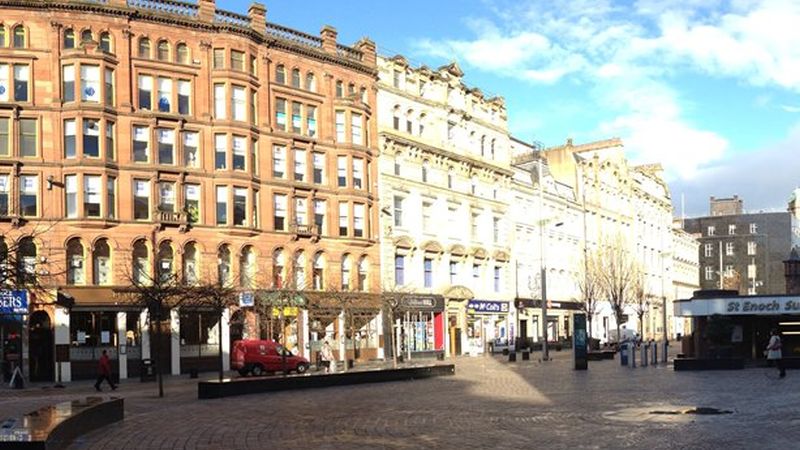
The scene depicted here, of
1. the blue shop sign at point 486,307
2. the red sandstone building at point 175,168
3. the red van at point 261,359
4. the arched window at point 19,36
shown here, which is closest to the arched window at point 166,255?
the red sandstone building at point 175,168

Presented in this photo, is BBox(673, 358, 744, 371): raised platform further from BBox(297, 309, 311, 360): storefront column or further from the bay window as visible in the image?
the bay window

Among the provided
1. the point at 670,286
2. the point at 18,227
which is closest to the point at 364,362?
the point at 18,227

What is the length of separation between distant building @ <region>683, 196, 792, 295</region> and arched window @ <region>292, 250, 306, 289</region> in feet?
308

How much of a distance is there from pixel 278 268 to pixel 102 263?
37.1 ft

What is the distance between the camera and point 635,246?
104 meters

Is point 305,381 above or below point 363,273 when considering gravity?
below

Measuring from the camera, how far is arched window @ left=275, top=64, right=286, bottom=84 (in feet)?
186

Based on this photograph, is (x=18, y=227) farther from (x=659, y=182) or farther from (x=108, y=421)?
(x=659, y=182)

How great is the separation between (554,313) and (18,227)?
50.7 meters

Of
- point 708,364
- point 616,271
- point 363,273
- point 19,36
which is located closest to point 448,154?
point 363,273

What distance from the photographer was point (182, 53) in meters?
52.2

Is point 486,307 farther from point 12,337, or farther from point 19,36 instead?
point 19,36

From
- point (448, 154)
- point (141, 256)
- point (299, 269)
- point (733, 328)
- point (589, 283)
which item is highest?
point (448, 154)

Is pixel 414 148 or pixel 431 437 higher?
pixel 414 148
